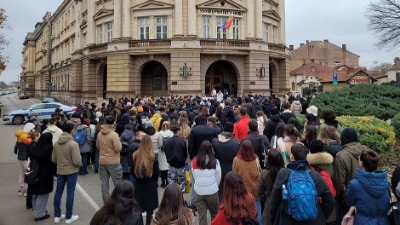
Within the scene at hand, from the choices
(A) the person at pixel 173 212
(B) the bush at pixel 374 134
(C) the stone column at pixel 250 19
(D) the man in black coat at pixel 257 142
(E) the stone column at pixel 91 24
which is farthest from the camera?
(E) the stone column at pixel 91 24

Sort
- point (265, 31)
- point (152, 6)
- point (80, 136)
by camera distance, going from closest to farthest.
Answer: point (80, 136), point (152, 6), point (265, 31)

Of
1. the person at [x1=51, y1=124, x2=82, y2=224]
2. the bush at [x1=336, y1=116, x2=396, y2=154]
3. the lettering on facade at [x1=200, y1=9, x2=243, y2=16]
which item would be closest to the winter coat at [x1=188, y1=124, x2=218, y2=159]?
the person at [x1=51, y1=124, x2=82, y2=224]

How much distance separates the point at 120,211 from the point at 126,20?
97.9 feet

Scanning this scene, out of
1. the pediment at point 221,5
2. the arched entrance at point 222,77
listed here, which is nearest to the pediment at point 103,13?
the pediment at point 221,5

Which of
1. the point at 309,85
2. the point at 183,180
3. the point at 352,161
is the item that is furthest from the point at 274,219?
the point at 309,85

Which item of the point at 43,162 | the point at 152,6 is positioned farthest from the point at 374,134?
the point at 152,6

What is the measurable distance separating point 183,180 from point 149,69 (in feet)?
84.5

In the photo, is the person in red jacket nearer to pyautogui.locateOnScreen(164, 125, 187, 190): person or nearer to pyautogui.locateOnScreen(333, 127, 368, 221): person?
pyautogui.locateOnScreen(164, 125, 187, 190): person

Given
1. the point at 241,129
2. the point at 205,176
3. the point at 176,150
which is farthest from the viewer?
the point at 241,129

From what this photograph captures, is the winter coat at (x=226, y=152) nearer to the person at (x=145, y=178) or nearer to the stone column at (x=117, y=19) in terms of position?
the person at (x=145, y=178)

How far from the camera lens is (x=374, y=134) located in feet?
32.1

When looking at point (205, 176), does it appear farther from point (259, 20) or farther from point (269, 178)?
point (259, 20)

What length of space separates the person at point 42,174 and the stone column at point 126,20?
83.1 ft

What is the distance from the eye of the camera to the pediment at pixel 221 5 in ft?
99.2
